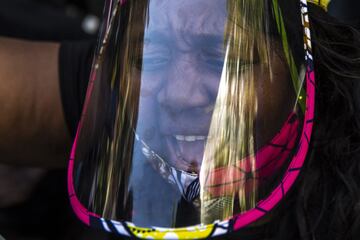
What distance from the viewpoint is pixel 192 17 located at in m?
1.28

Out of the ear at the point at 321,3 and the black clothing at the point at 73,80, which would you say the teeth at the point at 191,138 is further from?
the black clothing at the point at 73,80

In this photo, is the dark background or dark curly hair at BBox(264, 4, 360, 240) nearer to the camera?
dark curly hair at BBox(264, 4, 360, 240)

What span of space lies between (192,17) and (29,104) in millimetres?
629

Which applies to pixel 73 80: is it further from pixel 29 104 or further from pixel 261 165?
pixel 261 165

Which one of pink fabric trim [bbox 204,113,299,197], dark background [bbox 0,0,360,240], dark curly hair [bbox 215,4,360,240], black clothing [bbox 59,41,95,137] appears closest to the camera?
pink fabric trim [bbox 204,113,299,197]

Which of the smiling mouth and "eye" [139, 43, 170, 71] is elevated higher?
"eye" [139, 43, 170, 71]

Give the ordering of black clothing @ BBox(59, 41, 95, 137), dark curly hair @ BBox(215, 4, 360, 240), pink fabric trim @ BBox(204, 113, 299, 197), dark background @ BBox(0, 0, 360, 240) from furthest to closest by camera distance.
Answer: dark background @ BBox(0, 0, 360, 240) → black clothing @ BBox(59, 41, 95, 137) → dark curly hair @ BBox(215, 4, 360, 240) → pink fabric trim @ BBox(204, 113, 299, 197)

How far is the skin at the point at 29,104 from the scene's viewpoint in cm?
175

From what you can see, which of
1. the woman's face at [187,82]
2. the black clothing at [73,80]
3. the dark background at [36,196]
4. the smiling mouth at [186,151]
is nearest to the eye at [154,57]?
the woman's face at [187,82]

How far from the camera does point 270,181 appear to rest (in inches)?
50.7

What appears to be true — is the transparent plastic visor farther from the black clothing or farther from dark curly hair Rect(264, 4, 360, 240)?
the black clothing

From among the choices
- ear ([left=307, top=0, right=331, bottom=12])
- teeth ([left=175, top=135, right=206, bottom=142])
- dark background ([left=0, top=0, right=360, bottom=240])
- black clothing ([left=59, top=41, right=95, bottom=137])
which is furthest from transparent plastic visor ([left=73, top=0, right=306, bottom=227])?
dark background ([left=0, top=0, right=360, bottom=240])

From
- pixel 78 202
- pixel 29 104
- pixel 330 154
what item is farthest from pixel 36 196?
pixel 330 154

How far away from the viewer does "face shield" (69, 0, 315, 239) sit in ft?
4.09
